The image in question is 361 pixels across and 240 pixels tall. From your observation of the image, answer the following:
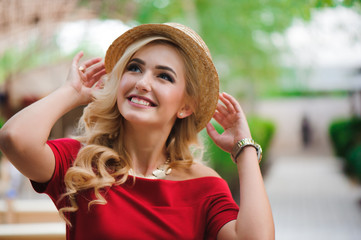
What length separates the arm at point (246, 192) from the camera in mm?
1752

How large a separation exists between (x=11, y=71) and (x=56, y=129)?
10.7 feet

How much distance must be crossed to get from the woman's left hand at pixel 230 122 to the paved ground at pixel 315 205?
180 inches

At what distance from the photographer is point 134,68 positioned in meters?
1.97

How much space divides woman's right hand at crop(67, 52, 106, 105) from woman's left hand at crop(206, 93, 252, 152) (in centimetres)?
59

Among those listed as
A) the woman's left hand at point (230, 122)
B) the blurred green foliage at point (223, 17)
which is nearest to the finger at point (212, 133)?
the woman's left hand at point (230, 122)

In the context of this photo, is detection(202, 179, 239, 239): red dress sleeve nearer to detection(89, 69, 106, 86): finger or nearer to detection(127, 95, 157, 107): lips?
detection(127, 95, 157, 107): lips

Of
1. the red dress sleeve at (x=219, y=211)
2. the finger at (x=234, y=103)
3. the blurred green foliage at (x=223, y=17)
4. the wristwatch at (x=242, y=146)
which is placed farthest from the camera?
the blurred green foliage at (x=223, y=17)

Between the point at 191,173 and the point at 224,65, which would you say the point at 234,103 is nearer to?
the point at 191,173

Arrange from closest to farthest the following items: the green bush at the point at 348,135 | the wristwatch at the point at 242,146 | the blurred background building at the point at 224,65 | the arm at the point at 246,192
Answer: the arm at the point at 246,192 → the wristwatch at the point at 242,146 → the blurred background building at the point at 224,65 → the green bush at the point at 348,135

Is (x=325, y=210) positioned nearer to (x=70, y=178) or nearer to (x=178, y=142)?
(x=178, y=142)

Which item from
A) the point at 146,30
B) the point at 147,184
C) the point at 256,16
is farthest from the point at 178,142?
the point at 256,16

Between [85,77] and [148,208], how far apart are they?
0.66 metres

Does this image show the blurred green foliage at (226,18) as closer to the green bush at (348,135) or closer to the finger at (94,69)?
the green bush at (348,135)

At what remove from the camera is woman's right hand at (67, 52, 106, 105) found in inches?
76.7
